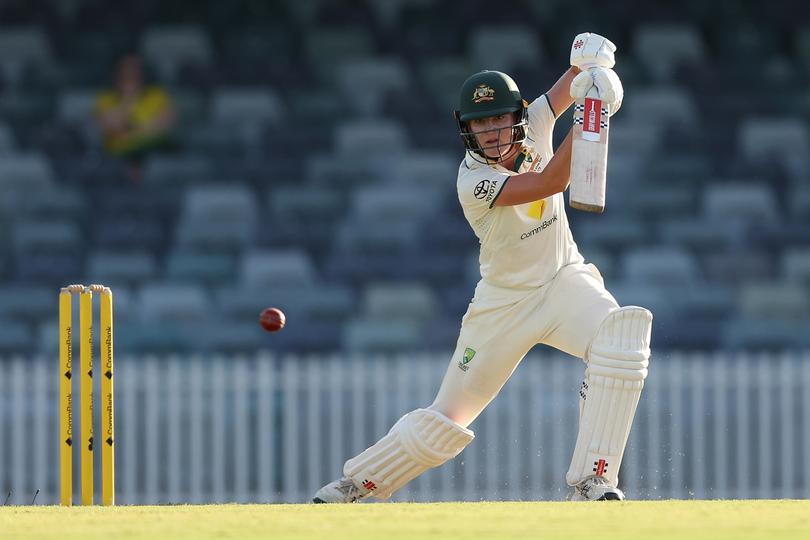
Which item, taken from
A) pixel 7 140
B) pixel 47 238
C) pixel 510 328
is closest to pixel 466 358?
pixel 510 328

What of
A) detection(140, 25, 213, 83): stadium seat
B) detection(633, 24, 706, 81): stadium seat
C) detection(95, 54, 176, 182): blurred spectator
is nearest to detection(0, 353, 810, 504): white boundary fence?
detection(95, 54, 176, 182): blurred spectator

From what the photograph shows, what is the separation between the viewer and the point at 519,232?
15.6ft

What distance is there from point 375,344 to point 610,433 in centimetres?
447

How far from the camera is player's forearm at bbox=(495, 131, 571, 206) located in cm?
448

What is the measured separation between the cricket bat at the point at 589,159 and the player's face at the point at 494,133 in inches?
11.2

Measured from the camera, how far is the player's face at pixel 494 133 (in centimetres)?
471

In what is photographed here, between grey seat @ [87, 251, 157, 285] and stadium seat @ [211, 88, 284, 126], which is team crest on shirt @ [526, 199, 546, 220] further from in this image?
stadium seat @ [211, 88, 284, 126]

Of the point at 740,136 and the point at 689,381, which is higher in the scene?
the point at 740,136

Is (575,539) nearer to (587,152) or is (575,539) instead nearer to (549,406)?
(587,152)

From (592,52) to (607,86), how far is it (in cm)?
14

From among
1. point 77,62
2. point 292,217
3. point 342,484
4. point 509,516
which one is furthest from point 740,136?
point 509,516

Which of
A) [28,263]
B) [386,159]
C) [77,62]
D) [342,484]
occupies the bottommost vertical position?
[342,484]

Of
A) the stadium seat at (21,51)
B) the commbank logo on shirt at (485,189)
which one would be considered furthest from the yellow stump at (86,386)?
the stadium seat at (21,51)

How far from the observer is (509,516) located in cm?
383
